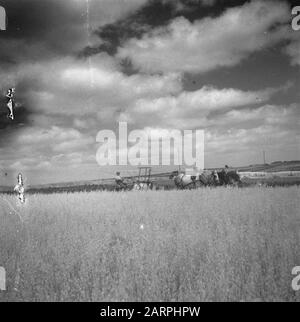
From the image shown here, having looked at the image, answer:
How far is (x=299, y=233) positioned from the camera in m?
5.81

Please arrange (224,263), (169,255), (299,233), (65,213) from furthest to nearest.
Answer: (65,213), (299,233), (169,255), (224,263)

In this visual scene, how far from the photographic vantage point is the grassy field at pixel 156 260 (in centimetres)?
414

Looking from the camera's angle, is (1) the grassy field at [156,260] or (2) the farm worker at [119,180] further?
(2) the farm worker at [119,180]

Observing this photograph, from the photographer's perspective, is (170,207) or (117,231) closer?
(117,231)

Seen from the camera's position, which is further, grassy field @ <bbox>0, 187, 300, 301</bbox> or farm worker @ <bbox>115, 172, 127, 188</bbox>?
farm worker @ <bbox>115, 172, 127, 188</bbox>

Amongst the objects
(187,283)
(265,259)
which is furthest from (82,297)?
(265,259)

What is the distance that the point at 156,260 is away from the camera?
4.85m

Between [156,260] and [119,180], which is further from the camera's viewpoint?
[119,180]

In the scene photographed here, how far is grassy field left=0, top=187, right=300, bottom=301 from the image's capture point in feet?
13.6
